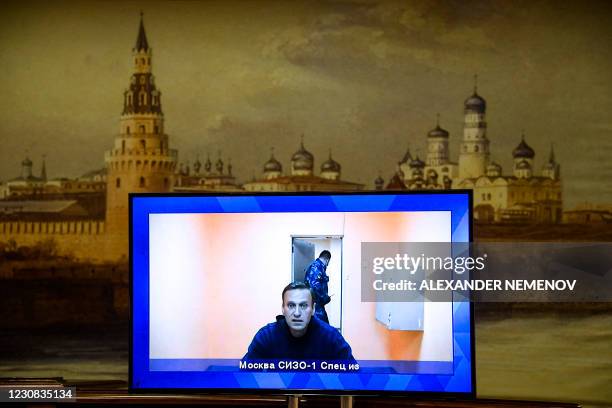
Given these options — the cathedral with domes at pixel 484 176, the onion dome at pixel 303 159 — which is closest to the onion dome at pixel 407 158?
the cathedral with domes at pixel 484 176

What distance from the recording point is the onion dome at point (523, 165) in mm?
5062

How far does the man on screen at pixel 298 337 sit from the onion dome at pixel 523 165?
60.7 inches

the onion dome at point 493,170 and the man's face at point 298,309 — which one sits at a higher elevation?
the onion dome at point 493,170

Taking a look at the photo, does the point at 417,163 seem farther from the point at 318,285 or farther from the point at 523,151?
the point at 318,285

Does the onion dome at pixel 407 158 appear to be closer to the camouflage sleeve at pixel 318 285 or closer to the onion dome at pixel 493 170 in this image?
the onion dome at pixel 493 170

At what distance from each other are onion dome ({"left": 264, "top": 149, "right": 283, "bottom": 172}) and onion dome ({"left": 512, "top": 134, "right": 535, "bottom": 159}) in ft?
3.99

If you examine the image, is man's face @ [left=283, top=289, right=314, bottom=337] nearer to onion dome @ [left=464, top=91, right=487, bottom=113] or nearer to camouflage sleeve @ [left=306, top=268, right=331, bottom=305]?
camouflage sleeve @ [left=306, top=268, right=331, bottom=305]

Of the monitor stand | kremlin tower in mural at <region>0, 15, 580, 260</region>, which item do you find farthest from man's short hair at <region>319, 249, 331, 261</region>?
kremlin tower in mural at <region>0, 15, 580, 260</region>

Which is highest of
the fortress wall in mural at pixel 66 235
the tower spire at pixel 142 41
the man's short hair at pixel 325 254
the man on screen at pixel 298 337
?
the tower spire at pixel 142 41

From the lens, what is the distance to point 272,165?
5.25 metres

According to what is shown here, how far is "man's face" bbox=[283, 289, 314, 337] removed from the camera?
13.4 ft

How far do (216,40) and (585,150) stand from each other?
1999 millimetres

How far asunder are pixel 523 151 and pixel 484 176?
23 centimetres

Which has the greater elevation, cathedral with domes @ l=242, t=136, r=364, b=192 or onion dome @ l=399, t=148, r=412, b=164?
onion dome @ l=399, t=148, r=412, b=164
